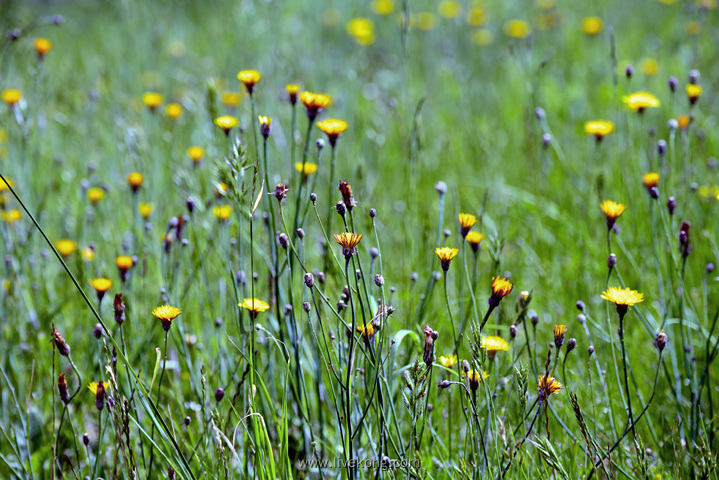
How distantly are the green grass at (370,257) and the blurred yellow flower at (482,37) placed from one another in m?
0.08

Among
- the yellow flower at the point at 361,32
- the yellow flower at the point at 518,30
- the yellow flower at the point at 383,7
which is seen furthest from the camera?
the yellow flower at the point at 383,7

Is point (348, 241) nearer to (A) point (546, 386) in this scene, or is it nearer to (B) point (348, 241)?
(B) point (348, 241)

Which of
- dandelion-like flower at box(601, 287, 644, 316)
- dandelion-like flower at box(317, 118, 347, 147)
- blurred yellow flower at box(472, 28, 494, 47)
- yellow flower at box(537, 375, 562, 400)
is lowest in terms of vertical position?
yellow flower at box(537, 375, 562, 400)

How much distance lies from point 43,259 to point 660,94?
3.44 metres

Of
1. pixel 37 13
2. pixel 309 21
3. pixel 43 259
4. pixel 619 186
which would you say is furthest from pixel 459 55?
pixel 37 13

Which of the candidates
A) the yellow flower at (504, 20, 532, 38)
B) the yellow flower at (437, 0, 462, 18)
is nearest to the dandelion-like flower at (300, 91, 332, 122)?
the yellow flower at (504, 20, 532, 38)

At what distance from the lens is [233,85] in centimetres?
369

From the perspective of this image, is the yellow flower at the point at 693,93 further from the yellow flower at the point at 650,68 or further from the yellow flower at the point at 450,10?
the yellow flower at the point at 450,10

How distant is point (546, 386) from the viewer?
123 cm

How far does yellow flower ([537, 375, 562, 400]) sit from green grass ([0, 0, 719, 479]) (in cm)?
3

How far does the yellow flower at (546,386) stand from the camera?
1.21 meters

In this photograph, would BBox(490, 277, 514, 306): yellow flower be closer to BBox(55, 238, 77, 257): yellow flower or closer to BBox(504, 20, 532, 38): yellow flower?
BBox(55, 238, 77, 257): yellow flower

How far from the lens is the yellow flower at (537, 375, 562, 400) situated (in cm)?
121

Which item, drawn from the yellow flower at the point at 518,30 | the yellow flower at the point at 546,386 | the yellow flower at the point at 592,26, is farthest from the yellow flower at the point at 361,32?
the yellow flower at the point at 546,386
